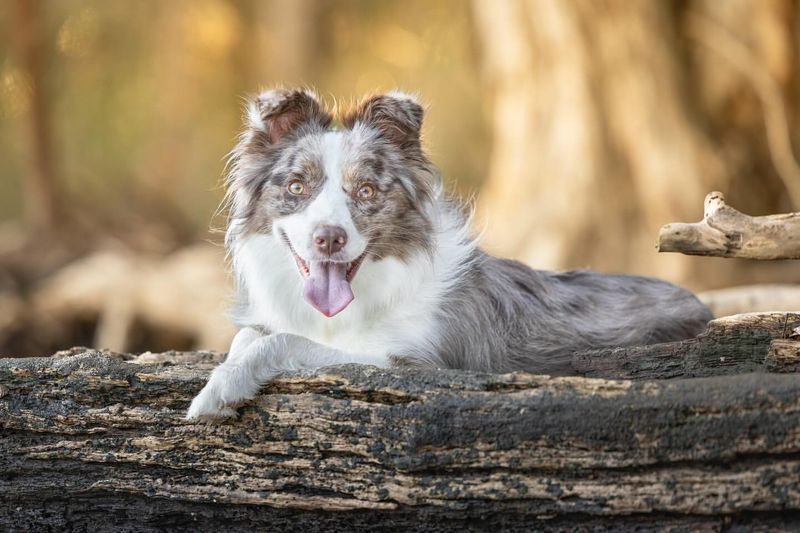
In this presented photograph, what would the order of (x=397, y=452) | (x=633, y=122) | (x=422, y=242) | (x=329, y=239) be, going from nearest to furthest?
(x=397, y=452)
(x=329, y=239)
(x=422, y=242)
(x=633, y=122)

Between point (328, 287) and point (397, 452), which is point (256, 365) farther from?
point (397, 452)

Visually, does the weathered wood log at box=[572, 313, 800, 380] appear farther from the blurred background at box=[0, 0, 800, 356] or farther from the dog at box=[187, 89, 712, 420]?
the blurred background at box=[0, 0, 800, 356]

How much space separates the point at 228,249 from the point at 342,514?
163cm

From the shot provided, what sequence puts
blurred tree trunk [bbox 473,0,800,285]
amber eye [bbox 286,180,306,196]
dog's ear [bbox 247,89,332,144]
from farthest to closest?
blurred tree trunk [bbox 473,0,800,285] → dog's ear [bbox 247,89,332,144] → amber eye [bbox 286,180,306,196]

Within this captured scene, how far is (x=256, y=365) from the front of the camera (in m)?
3.96

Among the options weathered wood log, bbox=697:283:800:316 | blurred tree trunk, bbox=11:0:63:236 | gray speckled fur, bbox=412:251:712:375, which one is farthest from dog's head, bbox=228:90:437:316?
blurred tree trunk, bbox=11:0:63:236

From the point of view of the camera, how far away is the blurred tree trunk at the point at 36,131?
1262cm

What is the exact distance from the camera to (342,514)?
3867mm

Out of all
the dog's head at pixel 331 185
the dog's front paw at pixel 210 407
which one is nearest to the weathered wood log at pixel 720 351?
the dog's head at pixel 331 185

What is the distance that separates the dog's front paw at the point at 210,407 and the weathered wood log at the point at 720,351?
5.60 ft

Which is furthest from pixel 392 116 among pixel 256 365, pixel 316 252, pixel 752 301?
pixel 752 301

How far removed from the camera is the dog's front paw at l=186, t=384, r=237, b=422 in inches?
152

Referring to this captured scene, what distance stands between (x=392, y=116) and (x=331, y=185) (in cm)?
51

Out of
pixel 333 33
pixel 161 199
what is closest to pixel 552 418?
pixel 161 199
